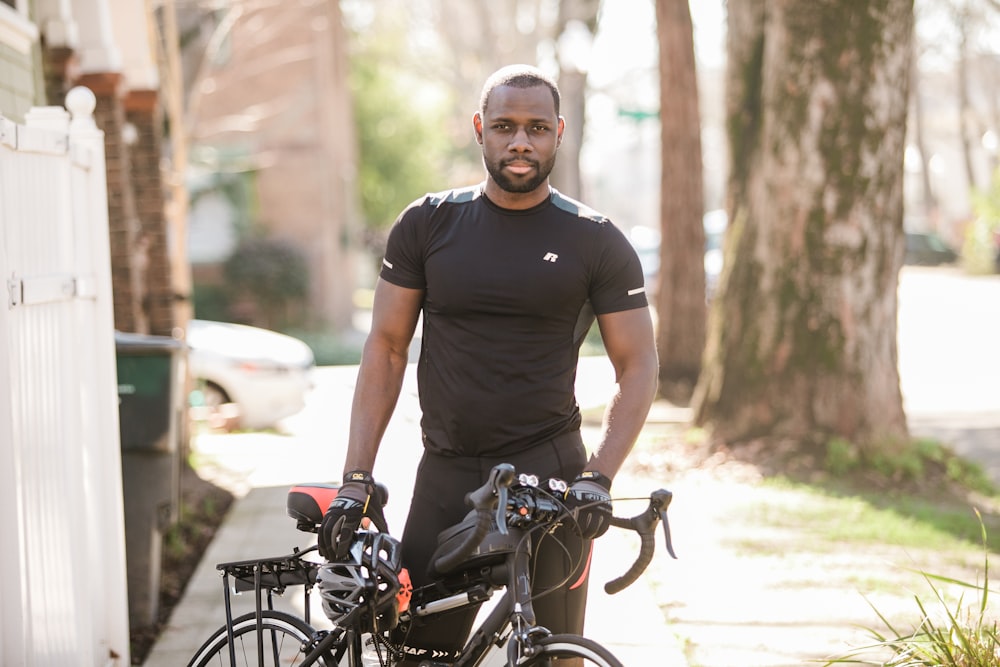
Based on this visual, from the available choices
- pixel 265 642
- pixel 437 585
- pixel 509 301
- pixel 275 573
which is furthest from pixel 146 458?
pixel 509 301

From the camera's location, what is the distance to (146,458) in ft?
20.9

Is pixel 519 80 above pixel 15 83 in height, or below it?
below

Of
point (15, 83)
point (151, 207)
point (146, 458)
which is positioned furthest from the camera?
point (151, 207)

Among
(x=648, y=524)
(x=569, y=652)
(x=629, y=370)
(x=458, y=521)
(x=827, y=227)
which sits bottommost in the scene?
(x=569, y=652)

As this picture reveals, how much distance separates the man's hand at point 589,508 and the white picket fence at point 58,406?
6.61 ft

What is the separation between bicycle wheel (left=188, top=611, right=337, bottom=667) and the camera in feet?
12.0

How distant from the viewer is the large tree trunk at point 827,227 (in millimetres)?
9117

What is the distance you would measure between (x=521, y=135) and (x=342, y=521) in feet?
3.51

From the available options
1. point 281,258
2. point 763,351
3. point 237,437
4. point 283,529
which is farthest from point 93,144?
point 281,258

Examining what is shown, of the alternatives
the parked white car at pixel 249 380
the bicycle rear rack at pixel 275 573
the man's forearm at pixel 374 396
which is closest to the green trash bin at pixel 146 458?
the bicycle rear rack at pixel 275 573

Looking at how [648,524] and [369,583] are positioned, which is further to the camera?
[369,583]

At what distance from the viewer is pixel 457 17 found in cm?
3631

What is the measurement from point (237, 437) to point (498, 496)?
→ 10194mm

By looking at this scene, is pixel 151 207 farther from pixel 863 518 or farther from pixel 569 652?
pixel 569 652
